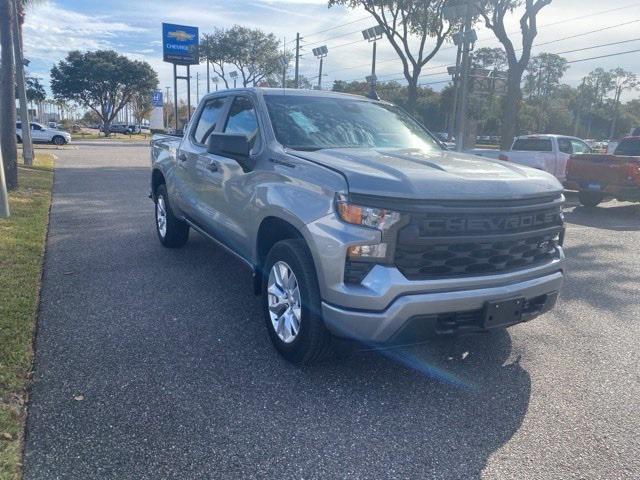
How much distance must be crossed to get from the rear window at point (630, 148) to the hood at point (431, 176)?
1083 centimetres

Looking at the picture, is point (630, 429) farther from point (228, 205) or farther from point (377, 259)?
point (228, 205)

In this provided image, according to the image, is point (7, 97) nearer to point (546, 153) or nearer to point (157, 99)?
point (546, 153)

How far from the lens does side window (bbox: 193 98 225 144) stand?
5.31m

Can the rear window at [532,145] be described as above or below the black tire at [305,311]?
above

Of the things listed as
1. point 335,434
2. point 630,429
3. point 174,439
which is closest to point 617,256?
point 630,429

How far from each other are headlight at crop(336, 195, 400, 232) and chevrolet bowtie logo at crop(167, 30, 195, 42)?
41.1m

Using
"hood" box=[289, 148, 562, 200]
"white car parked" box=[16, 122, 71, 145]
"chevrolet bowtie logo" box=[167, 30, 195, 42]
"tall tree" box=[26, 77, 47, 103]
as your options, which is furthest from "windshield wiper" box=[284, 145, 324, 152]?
"tall tree" box=[26, 77, 47, 103]

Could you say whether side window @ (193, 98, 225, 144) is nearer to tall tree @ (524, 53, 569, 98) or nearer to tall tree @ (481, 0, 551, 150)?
tall tree @ (481, 0, 551, 150)

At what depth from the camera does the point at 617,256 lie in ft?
24.0

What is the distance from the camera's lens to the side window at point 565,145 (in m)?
14.7

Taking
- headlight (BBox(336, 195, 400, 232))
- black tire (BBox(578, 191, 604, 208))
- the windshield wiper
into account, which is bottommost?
black tire (BBox(578, 191, 604, 208))

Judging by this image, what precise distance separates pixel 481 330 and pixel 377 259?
79 cm

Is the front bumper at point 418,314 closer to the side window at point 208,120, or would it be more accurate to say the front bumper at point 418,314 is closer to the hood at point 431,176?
the hood at point 431,176

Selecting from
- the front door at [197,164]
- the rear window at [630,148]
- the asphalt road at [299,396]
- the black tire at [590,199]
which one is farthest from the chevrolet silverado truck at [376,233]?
the rear window at [630,148]
